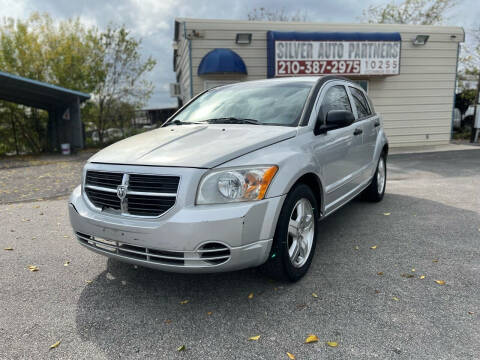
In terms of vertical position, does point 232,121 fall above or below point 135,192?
above

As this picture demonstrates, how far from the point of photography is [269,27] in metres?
12.0

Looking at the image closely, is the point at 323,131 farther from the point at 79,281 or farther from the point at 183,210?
the point at 79,281

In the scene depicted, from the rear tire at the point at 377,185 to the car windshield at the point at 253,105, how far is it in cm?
233

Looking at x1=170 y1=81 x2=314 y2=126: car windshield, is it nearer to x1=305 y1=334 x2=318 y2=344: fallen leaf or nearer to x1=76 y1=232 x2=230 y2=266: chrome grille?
x1=76 y1=232 x2=230 y2=266: chrome grille

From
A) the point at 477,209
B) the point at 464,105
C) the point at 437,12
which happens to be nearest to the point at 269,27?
the point at 477,209

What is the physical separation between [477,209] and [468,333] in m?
3.48

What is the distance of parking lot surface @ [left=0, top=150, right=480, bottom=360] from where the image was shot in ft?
7.39

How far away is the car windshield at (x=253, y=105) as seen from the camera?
3479 millimetres

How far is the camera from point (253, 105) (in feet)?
12.3

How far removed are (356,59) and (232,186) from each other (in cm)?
1121

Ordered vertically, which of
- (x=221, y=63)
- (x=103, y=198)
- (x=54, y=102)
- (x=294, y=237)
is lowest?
Answer: (x=294, y=237)

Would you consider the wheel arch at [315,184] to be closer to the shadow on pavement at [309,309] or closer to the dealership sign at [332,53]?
the shadow on pavement at [309,309]

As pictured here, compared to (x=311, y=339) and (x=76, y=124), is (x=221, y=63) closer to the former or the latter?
(x=76, y=124)

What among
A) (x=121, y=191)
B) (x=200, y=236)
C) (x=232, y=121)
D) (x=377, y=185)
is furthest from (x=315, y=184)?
(x=377, y=185)
